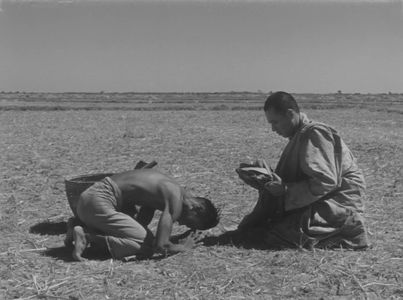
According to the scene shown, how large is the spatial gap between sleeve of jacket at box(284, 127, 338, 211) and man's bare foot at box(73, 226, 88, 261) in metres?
1.74

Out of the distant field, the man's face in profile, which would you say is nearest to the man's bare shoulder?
the man's face in profile

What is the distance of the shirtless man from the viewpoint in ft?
14.2

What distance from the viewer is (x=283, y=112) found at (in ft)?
15.1

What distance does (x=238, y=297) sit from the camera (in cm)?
359

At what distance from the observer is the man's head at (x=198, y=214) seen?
4.43m

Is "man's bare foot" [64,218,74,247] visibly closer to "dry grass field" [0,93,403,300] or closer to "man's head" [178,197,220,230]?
"dry grass field" [0,93,403,300]

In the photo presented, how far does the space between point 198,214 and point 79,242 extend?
99cm

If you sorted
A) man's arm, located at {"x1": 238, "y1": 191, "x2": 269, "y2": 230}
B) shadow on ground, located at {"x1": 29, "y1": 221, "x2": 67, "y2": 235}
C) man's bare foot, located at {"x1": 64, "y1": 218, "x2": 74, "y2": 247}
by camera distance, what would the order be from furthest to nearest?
shadow on ground, located at {"x1": 29, "y1": 221, "x2": 67, "y2": 235} < man's arm, located at {"x1": 238, "y1": 191, "x2": 269, "y2": 230} < man's bare foot, located at {"x1": 64, "y1": 218, "x2": 74, "y2": 247}

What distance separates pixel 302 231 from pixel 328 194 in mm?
419

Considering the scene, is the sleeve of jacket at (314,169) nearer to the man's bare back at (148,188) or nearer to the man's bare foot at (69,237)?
the man's bare back at (148,188)

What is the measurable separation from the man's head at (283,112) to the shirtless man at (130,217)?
93 centimetres

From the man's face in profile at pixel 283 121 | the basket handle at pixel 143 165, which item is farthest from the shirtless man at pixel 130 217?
the man's face in profile at pixel 283 121

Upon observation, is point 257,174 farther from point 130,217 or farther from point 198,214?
point 130,217

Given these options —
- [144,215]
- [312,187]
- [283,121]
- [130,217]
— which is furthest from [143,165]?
[312,187]
